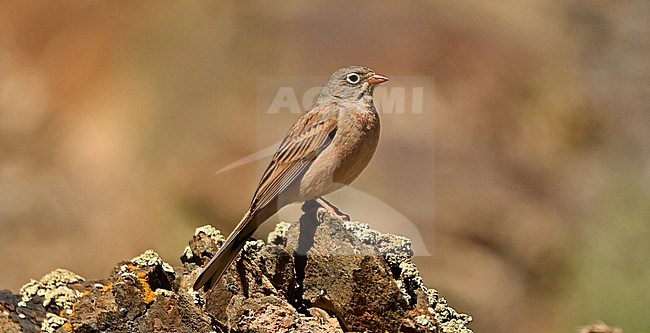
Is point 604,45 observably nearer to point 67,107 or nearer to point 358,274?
point 358,274

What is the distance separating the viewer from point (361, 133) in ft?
9.23

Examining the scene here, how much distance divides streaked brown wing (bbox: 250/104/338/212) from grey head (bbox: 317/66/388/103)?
0.06m

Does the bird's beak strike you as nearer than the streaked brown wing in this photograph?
No

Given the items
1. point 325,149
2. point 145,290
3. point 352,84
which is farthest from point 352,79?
point 145,290

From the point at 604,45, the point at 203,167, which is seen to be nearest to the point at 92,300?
the point at 203,167

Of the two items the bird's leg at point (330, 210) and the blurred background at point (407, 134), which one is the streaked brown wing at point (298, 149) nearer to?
the bird's leg at point (330, 210)

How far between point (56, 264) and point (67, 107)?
2.59 feet

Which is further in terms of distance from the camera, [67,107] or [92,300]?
[67,107]

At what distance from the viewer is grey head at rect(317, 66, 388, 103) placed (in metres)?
2.91

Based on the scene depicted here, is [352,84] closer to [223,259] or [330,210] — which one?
[330,210]

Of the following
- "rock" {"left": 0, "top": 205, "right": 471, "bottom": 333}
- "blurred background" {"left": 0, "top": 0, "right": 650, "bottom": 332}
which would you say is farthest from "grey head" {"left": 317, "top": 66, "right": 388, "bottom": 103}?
"rock" {"left": 0, "top": 205, "right": 471, "bottom": 333}

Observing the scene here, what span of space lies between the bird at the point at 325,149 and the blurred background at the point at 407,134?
0.43 m

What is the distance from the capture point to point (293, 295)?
238cm

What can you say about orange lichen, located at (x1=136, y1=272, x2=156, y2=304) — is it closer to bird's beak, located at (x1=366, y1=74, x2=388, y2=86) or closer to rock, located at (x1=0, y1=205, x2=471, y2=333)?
rock, located at (x1=0, y1=205, x2=471, y2=333)
